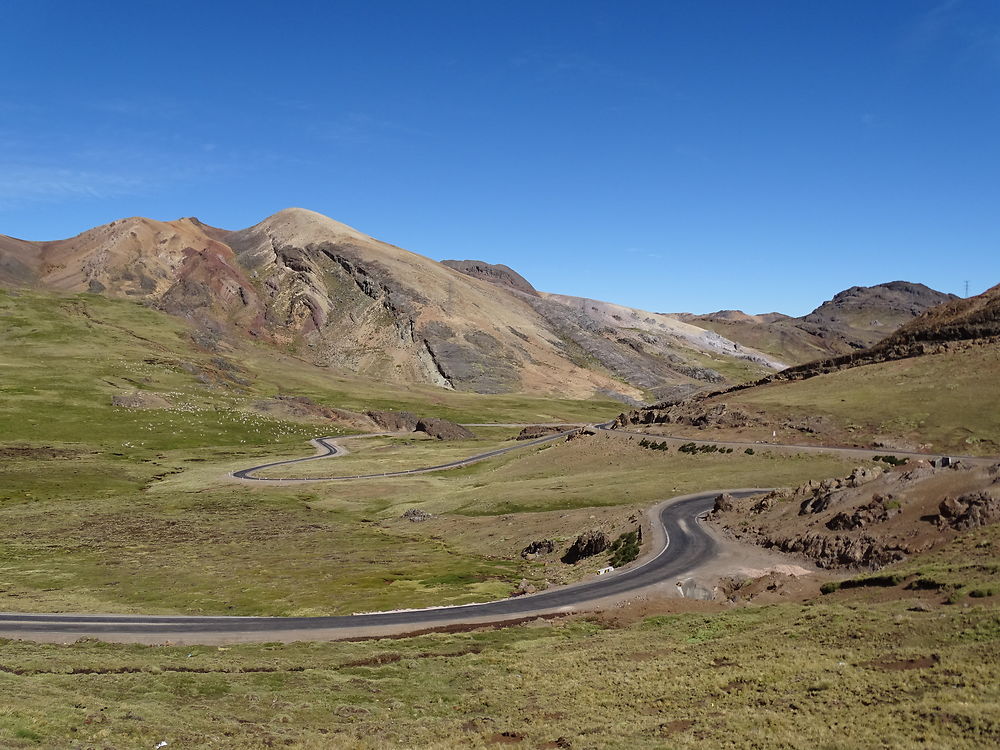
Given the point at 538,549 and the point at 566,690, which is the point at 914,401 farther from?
the point at 566,690

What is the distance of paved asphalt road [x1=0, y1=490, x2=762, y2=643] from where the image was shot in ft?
142

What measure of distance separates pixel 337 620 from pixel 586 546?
24.8m

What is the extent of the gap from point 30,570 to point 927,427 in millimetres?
102553

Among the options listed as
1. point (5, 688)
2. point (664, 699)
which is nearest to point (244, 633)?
point (5, 688)

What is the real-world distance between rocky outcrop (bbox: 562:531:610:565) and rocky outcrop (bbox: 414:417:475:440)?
115 m

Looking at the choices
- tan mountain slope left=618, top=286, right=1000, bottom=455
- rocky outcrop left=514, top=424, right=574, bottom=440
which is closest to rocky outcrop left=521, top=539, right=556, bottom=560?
tan mountain slope left=618, top=286, right=1000, bottom=455

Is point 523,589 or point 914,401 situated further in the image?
point 914,401

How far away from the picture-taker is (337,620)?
4678cm

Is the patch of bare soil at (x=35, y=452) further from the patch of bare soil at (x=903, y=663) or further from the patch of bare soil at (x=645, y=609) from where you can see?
the patch of bare soil at (x=903, y=663)

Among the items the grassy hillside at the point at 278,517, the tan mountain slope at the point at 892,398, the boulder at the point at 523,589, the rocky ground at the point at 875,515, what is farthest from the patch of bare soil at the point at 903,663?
the tan mountain slope at the point at 892,398

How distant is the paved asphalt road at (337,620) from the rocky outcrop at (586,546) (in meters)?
7.65

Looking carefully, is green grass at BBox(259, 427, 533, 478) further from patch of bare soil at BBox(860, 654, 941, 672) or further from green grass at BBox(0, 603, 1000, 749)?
patch of bare soil at BBox(860, 654, 941, 672)

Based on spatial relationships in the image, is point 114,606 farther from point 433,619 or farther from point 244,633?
point 433,619

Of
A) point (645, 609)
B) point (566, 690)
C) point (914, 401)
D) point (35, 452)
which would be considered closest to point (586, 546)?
point (645, 609)
